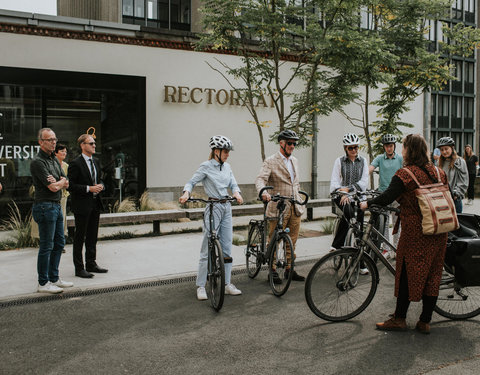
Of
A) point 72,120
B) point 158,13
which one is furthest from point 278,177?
point 158,13

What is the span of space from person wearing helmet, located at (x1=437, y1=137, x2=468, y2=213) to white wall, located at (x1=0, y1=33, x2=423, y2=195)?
8581mm

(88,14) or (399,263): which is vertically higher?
(88,14)

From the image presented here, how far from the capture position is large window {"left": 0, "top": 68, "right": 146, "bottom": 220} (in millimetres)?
11961

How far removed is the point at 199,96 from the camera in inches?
599

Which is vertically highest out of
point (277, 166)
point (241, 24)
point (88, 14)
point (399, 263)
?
point (88, 14)

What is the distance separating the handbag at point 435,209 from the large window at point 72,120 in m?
9.76

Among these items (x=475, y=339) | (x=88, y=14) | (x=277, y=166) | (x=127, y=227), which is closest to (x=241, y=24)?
(x=277, y=166)

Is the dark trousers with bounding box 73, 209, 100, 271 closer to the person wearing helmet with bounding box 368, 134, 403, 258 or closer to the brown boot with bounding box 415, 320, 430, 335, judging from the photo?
the person wearing helmet with bounding box 368, 134, 403, 258

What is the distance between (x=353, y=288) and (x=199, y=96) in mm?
11104

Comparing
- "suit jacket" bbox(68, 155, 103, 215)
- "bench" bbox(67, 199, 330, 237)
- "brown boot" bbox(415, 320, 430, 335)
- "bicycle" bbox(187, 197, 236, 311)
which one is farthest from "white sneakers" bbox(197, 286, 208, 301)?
"bench" bbox(67, 199, 330, 237)

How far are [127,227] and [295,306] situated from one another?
22.0ft

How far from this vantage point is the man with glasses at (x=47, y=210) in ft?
19.5

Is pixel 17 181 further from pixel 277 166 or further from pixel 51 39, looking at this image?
pixel 277 166

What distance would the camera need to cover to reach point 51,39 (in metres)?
13.0
